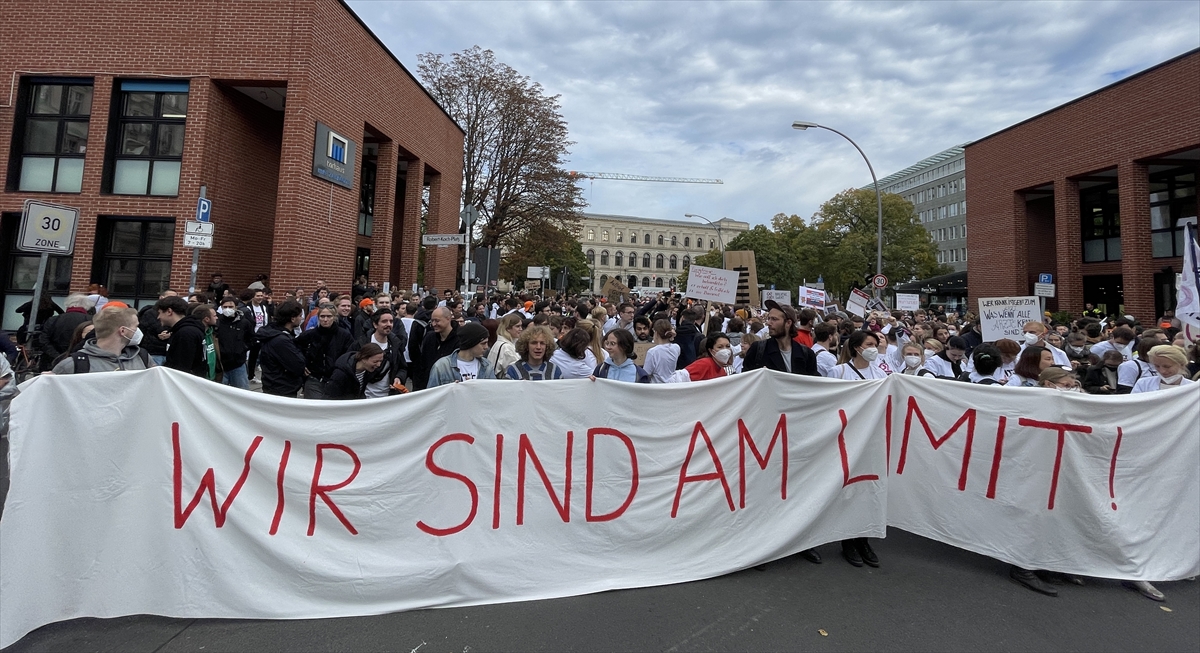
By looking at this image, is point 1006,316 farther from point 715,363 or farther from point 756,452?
point 756,452

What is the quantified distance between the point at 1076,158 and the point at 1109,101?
2113 millimetres

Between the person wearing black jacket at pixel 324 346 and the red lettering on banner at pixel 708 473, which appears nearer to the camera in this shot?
the red lettering on banner at pixel 708 473

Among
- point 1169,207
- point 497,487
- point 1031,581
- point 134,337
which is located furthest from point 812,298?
point 1169,207

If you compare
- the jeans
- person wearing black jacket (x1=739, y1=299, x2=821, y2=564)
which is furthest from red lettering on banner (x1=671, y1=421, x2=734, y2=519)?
the jeans

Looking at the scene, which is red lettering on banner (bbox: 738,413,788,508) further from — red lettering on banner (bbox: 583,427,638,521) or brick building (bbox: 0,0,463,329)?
brick building (bbox: 0,0,463,329)

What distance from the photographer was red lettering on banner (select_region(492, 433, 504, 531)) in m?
3.61

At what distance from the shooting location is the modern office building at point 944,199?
78.3 metres

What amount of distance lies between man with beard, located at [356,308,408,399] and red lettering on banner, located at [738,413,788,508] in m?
2.64

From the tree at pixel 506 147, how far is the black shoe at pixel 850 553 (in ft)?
93.1

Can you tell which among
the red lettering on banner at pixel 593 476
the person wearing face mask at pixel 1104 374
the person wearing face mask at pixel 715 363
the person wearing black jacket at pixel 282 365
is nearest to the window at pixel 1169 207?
the person wearing face mask at pixel 1104 374

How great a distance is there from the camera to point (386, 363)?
523 cm

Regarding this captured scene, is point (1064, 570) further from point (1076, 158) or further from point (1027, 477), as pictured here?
point (1076, 158)

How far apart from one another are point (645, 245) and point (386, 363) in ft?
410

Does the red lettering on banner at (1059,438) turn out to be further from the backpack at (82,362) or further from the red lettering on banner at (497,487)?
the backpack at (82,362)
